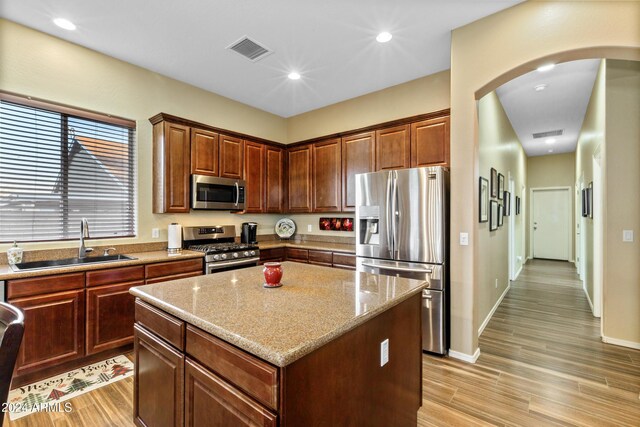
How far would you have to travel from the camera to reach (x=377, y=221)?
10.9 ft

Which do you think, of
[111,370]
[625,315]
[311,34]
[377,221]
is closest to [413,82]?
[311,34]

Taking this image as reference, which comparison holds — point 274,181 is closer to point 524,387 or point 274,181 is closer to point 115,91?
point 115,91

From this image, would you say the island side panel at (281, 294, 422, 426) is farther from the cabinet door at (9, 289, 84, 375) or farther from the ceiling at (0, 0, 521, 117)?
the cabinet door at (9, 289, 84, 375)

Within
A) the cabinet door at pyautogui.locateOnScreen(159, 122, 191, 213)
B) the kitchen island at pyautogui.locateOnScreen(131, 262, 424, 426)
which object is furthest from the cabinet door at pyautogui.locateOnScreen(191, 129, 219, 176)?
the kitchen island at pyautogui.locateOnScreen(131, 262, 424, 426)

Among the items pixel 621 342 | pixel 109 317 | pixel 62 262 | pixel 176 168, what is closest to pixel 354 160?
pixel 176 168

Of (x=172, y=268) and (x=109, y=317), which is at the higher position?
(x=172, y=268)

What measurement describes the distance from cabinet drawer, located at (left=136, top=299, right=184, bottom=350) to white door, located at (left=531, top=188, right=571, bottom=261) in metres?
9.70

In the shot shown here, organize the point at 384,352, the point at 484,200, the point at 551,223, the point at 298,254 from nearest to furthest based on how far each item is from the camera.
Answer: the point at 384,352 < the point at 484,200 < the point at 298,254 < the point at 551,223

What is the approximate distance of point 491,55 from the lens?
2.55m

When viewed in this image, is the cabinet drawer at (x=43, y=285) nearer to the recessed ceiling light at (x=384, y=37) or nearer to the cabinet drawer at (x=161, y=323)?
the cabinet drawer at (x=161, y=323)

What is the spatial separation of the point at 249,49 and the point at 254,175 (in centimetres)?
173

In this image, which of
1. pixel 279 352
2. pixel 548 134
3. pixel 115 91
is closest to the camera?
pixel 279 352

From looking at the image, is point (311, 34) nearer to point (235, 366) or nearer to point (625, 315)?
point (235, 366)

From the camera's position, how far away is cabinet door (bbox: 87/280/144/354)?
2592mm
